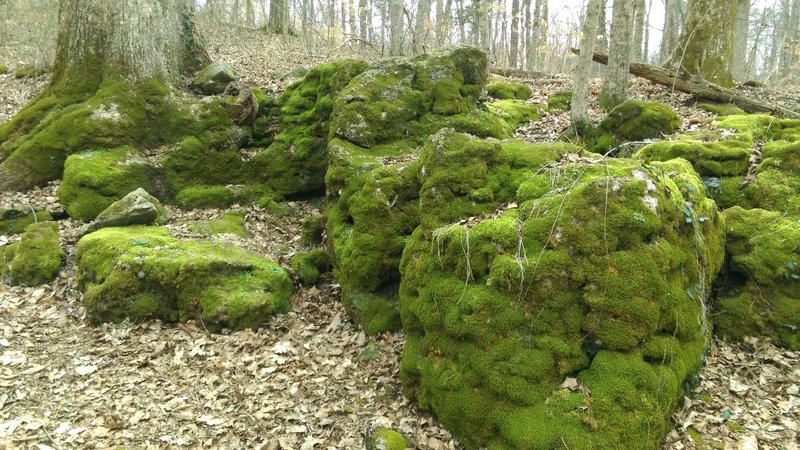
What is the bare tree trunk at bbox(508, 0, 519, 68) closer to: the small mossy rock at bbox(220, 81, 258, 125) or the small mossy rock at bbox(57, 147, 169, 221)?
the small mossy rock at bbox(220, 81, 258, 125)

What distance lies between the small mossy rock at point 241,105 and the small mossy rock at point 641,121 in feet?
24.8

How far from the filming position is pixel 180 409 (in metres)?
5.15

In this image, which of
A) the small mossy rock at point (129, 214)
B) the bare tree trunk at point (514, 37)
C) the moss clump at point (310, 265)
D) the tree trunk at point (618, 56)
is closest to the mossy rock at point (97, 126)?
the small mossy rock at point (129, 214)

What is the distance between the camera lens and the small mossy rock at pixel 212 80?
10914 mm

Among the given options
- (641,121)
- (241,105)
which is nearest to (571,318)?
(641,121)

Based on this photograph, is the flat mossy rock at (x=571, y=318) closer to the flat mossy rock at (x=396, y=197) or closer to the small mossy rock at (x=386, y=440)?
the small mossy rock at (x=386, y=440)

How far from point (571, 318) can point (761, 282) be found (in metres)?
3.00

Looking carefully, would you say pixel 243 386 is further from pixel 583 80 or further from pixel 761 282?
pixel 583 80

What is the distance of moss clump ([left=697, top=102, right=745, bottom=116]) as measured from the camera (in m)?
10.3

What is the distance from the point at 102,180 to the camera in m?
8.70

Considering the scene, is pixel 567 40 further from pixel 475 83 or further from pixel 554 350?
pixel 554 350

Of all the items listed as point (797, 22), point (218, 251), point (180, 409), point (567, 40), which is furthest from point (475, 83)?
point (797, 22)

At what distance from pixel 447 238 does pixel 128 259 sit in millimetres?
4616

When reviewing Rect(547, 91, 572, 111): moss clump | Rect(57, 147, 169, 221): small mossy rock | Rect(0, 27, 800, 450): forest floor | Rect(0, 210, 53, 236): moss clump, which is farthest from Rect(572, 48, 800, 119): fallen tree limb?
Rect(0, 210, 53, 236): moss clump
